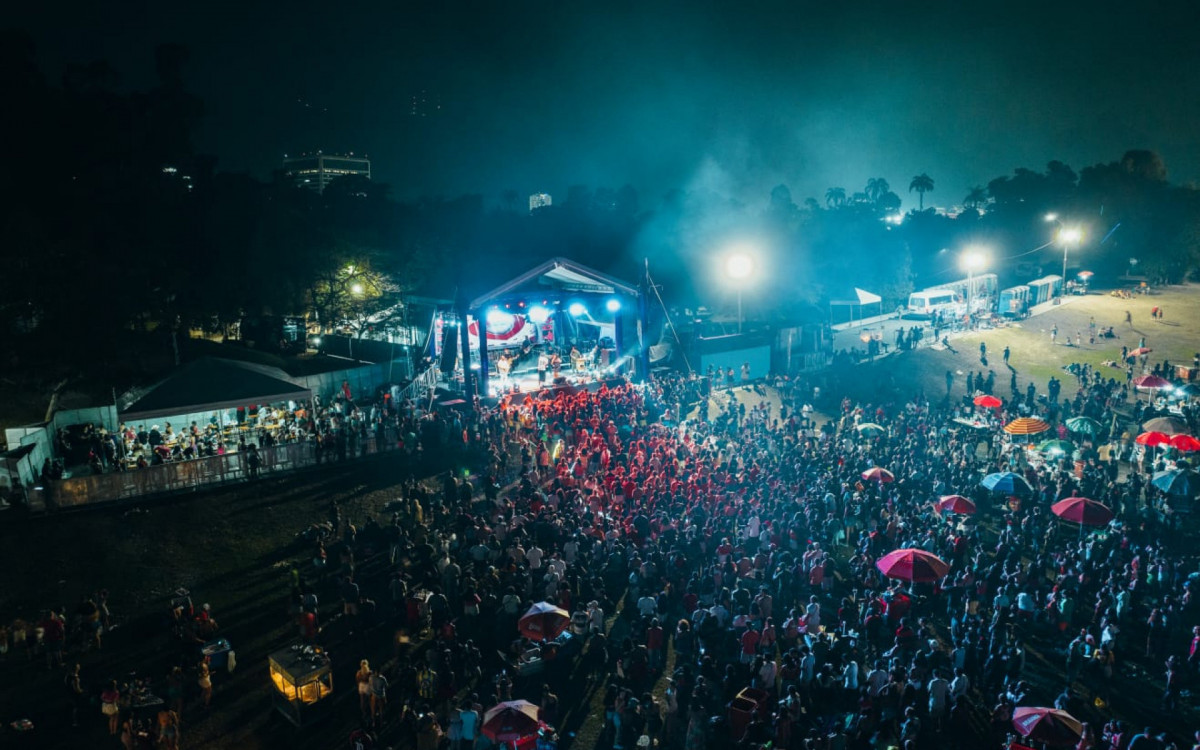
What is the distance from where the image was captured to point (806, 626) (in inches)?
450

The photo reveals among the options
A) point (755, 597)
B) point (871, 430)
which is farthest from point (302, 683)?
point (871, 430)

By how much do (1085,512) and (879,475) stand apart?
4203 millimetres

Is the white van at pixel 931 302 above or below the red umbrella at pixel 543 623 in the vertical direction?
above

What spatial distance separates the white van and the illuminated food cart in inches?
1571

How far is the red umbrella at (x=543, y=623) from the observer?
1064 centimetres

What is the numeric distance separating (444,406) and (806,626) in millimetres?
16417

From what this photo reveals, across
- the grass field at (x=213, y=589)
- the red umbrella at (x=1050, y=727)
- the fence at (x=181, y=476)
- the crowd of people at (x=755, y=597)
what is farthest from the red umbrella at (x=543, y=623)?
the fence at (x=181, y=476)

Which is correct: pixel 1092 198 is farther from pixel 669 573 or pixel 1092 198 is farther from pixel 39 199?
pixel 39 199

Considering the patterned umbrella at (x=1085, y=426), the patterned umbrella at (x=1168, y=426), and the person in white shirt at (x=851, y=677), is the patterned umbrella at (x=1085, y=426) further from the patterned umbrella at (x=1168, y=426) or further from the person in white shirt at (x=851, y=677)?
the person in white shirt at (x=851, y=677)

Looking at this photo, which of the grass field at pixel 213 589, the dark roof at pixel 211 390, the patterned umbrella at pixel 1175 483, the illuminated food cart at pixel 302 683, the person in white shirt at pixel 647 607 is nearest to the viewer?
the illuminated food cart at pixel 302 683

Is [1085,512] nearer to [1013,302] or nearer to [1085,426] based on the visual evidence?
[1085,426]

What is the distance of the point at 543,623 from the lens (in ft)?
35.2

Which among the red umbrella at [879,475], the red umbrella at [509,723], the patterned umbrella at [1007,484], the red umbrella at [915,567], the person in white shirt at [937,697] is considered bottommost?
the person in white shirt at [937,697]

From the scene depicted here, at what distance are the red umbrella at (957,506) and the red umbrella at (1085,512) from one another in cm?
161
